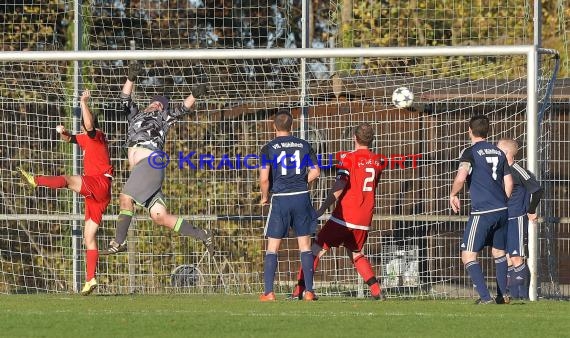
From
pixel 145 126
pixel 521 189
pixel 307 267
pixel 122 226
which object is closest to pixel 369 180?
pixel 307 267

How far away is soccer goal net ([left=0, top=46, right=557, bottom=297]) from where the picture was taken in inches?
580

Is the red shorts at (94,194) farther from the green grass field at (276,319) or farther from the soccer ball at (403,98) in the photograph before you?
the soccer ball at (403,98)

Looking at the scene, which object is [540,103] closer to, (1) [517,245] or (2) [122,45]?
(1) [517,245]

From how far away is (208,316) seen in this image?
9.66m

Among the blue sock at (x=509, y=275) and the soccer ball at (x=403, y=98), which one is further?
the soccer ball at (x=403, y=98)

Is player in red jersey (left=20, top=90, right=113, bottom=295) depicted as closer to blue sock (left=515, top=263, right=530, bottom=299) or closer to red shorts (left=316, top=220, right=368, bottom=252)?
red shorts (left=316, top=220, right=368, bottom=252)

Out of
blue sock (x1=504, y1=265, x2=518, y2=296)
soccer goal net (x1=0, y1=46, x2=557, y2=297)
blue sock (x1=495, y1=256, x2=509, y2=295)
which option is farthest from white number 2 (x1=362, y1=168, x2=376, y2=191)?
soccer goal net (x1=0, y1=46, x2=557, y2=297)

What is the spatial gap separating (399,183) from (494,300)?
10.5 ft

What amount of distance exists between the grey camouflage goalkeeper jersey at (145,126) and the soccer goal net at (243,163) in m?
1.95

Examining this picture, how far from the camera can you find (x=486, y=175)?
11453mm

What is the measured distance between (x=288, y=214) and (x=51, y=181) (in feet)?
8.58

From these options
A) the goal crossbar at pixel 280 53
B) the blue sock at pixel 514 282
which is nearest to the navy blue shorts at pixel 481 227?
the blue sock at pixel 514 282

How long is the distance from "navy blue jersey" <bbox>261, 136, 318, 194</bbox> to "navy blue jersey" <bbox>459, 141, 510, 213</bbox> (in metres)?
1.50

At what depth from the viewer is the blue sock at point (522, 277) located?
13.0 m
